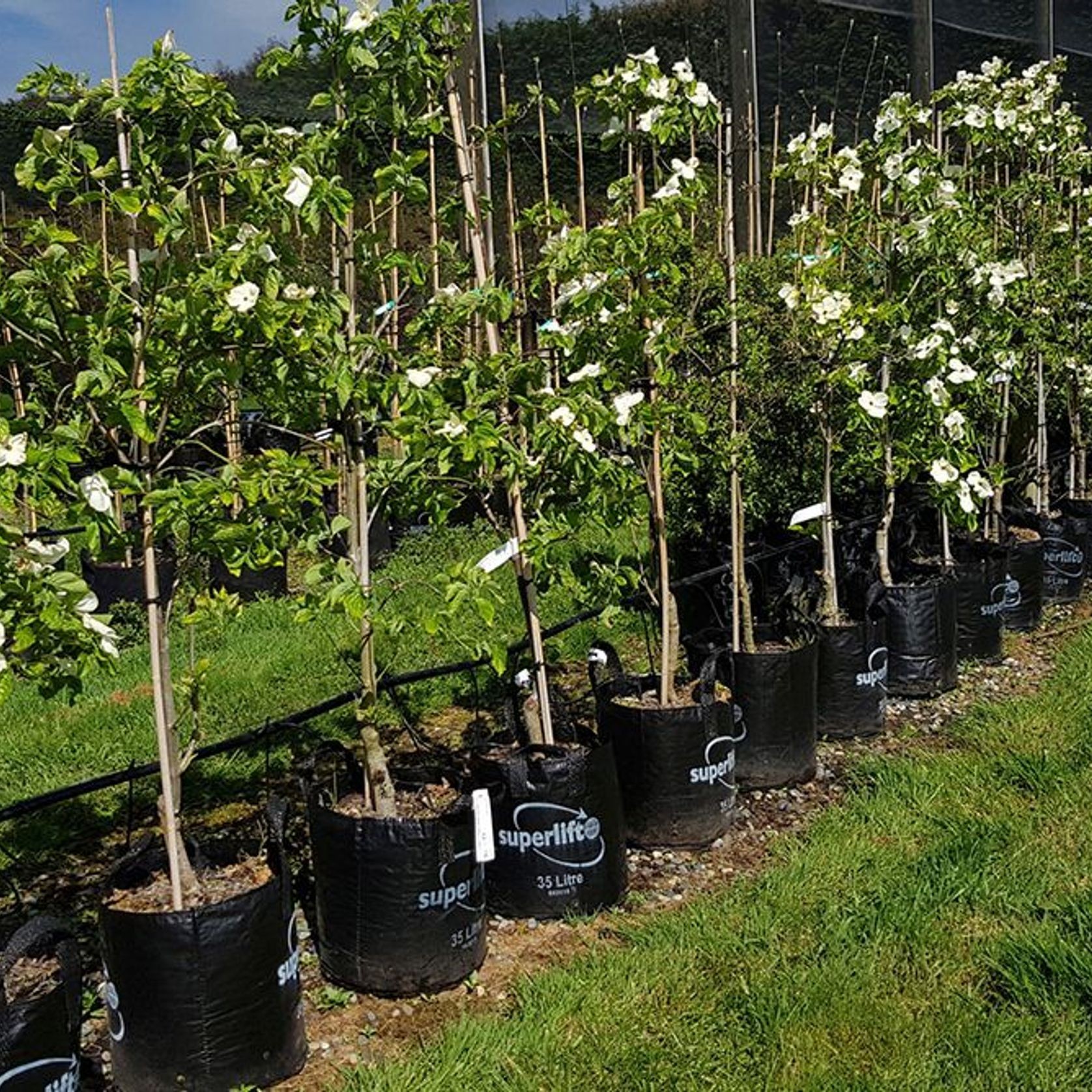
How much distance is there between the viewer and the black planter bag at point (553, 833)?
9.91ft

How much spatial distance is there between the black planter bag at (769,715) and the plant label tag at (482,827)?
1.34 metres

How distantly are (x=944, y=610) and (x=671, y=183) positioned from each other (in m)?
2.20

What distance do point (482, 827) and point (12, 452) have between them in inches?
52.1

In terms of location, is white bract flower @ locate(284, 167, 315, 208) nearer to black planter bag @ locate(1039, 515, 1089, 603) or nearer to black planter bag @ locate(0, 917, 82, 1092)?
black planter bag @ locate(0, 917, 82, 1092)

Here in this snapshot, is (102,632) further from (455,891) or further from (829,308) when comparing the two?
(829,308)

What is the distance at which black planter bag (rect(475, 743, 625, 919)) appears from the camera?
3.02 metres

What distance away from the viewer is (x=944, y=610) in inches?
186

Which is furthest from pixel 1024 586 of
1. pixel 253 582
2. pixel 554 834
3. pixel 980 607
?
pixel 253 582

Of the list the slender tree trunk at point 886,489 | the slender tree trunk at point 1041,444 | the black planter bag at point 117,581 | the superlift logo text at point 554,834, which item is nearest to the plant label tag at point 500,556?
the superlift logo text at point 554,834

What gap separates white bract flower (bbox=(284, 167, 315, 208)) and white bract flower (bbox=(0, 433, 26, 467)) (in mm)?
658

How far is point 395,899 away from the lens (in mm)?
2691

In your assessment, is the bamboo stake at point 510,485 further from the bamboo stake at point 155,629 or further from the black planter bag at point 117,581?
the black planter bag at point 117,581

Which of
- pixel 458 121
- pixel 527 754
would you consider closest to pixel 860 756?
pixel 527 754

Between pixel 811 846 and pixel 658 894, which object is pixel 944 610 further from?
pixel 658 894
